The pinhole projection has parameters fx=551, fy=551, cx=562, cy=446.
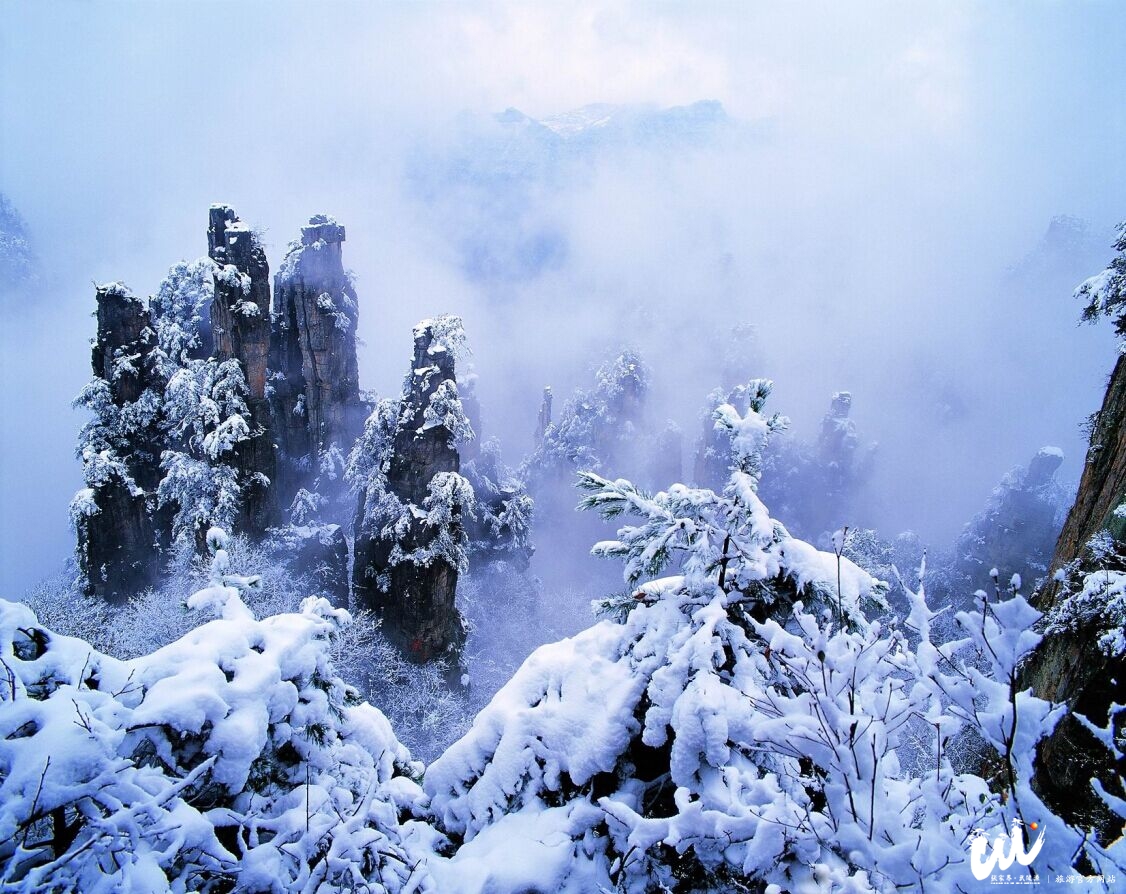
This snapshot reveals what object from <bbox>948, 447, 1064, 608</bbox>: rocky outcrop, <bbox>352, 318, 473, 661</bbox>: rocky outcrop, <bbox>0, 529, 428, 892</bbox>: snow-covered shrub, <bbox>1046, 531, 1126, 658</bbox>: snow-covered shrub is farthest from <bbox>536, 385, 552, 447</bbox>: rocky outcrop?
<bbox>0, 529, 428, 892</bbox>: snow-covered shrub

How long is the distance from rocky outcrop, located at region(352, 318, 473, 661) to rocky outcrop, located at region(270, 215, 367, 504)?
824 centimetres

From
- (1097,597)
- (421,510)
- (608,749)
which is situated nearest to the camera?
(608,749)

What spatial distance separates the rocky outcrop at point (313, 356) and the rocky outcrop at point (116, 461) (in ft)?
19.7

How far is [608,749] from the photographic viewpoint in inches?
167

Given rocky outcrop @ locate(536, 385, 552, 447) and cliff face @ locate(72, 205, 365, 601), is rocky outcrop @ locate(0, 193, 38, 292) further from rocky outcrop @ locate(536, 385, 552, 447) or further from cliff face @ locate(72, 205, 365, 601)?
rocky outcrop @ locate(536, 385, 552, 447)

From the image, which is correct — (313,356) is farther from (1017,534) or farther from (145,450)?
(1017,534)

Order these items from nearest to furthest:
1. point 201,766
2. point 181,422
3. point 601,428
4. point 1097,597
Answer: point 201,766 → point 1097,597 → point 181,422 → point 601,428

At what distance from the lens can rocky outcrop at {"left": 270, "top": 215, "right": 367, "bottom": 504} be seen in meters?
24.7

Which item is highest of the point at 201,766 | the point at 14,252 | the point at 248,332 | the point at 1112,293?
the point at 14,252

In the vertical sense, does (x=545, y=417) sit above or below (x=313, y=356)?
below

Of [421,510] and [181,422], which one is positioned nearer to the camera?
[421,510]

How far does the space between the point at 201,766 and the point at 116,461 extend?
20699 millimetres

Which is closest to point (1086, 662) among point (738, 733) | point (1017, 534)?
point (738, 733)

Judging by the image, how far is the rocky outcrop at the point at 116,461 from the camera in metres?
18.2
